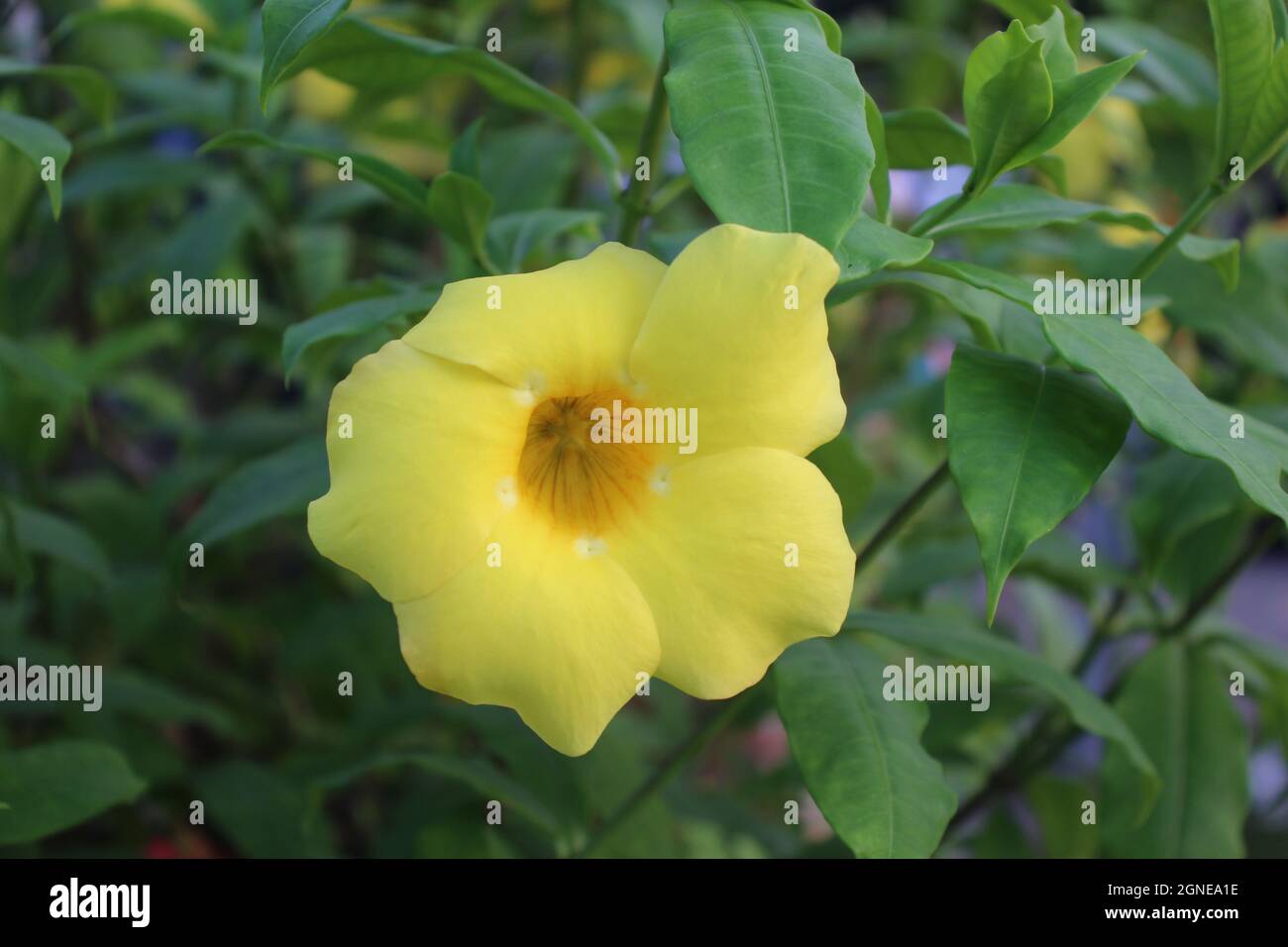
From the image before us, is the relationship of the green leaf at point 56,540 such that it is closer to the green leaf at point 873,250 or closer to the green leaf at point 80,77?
the green leaf at point 80,77

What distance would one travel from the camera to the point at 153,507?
4.54ft

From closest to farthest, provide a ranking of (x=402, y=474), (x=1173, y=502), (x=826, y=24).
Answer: (x=402, y=474) < (x=826, y=24) < (x=1173, y=502)

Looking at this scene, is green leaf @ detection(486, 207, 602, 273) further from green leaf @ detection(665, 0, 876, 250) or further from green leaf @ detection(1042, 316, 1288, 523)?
green leaf @ detection(1042, 316, 1288, 523)

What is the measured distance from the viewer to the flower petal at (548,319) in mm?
615

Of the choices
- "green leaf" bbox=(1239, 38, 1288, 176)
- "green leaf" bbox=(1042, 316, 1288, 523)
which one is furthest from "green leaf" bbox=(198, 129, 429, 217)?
"green leaf" bbox=(1239, 38, 1288, 176)

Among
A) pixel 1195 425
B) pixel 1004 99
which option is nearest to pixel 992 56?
pixel 1004 99

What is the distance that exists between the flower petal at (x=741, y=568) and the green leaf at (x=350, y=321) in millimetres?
231

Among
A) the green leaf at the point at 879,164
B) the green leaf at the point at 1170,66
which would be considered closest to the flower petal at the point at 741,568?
the green leaf at the point at 879,164

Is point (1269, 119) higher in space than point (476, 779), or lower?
higher

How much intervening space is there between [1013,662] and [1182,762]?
0.99ft

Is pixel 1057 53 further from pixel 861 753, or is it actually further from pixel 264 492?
pixel 264 492

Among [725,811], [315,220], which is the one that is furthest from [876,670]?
[315,220]

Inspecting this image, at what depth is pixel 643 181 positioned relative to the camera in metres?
0.79

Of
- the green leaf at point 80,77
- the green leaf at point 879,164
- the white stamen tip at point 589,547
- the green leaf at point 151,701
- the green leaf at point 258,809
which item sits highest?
the green leaf at point 80,77
